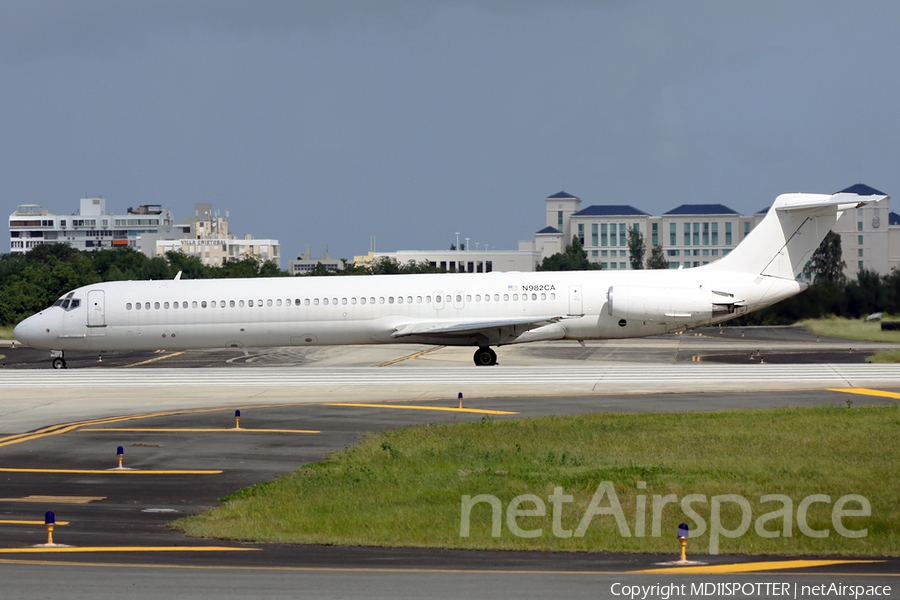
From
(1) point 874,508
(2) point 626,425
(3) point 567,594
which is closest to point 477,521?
(3) point 567,594

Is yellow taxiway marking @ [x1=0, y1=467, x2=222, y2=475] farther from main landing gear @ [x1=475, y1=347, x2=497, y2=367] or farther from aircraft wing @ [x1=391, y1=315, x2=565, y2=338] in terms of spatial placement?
main landing gear @ [x1=475, y1=347, x2=497, y2=367]

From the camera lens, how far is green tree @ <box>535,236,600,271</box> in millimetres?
153125

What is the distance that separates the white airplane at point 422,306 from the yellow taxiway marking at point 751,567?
2411 centimetres

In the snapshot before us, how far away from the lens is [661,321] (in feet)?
114

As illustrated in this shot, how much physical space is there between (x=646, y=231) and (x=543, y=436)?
16147 cm

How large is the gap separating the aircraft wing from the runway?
1869mm

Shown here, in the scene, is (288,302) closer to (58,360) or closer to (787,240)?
(58,360)

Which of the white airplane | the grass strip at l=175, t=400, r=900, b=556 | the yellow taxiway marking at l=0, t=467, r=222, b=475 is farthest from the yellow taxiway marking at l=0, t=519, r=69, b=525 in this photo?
the white airplane

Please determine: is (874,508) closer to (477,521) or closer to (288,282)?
(477,521)

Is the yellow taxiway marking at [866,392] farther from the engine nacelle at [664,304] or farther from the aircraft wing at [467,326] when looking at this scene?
the aircraft wing at [467,326]

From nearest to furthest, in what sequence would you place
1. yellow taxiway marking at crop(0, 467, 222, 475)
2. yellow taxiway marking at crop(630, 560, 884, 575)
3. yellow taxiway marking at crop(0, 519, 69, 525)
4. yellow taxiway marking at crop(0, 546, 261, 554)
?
yellow taxiway marking at crop(630, 560, 884, 575)
yellow taxiway marking at crop(0, 546, 261, 554)
yellow taxiway marking at crop(0, 519, 69, 525)
yellow taxiway marking at crop(0, 467, 222, 475)

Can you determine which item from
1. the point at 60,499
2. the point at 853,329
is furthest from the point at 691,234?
the point at 60,499

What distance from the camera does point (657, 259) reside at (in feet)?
512

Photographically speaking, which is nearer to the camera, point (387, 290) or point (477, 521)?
point (477, 521)
